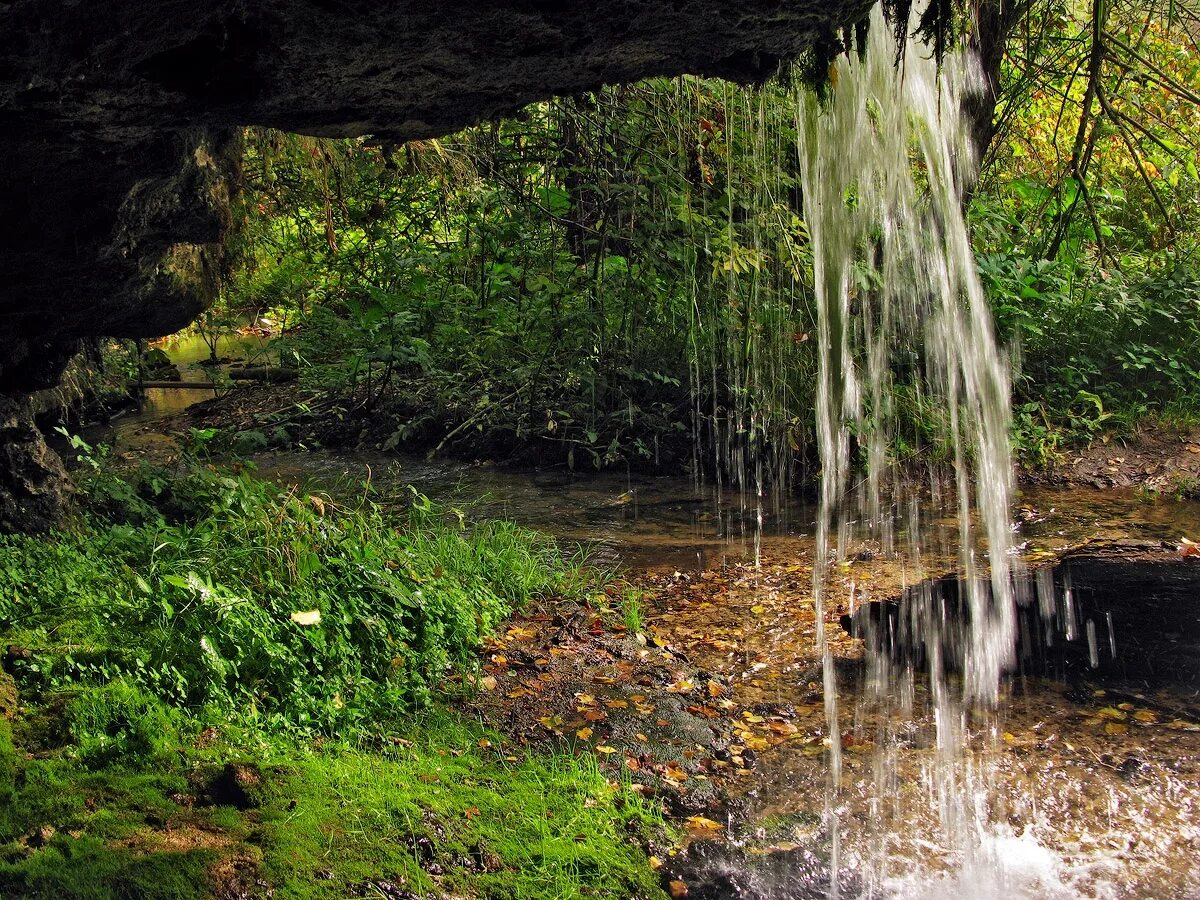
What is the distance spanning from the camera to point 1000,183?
11.0 meters

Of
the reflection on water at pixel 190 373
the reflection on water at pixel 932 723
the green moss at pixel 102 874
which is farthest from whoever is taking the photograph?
the reflection on water at pixel 190 373

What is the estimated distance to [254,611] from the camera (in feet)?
14.0

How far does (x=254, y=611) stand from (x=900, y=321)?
6175mm

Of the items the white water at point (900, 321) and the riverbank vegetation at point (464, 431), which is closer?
the riverbank vegetation at point (464, 431)

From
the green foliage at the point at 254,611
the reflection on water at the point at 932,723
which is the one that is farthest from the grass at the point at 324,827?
the reflection on water at the point at 932,723

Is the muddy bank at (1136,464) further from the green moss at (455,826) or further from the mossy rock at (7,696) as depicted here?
the mossy rock at (7,696)

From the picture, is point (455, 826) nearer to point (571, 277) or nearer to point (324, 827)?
point (324, 827)

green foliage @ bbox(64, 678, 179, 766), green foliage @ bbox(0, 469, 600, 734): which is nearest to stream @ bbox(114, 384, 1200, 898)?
green foliage @ bbox(0, 469, 600, 734)

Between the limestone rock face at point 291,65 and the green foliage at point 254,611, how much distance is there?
Result: 1.52m

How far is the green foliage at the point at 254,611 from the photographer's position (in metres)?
3.84

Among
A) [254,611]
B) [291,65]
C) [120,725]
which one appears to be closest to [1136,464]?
[254,611]

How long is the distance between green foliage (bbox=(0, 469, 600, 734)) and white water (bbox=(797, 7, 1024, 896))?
6.31 ft

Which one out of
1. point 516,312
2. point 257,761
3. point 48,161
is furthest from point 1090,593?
point 516,312

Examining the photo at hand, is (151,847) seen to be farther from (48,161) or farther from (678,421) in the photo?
(678,421)
